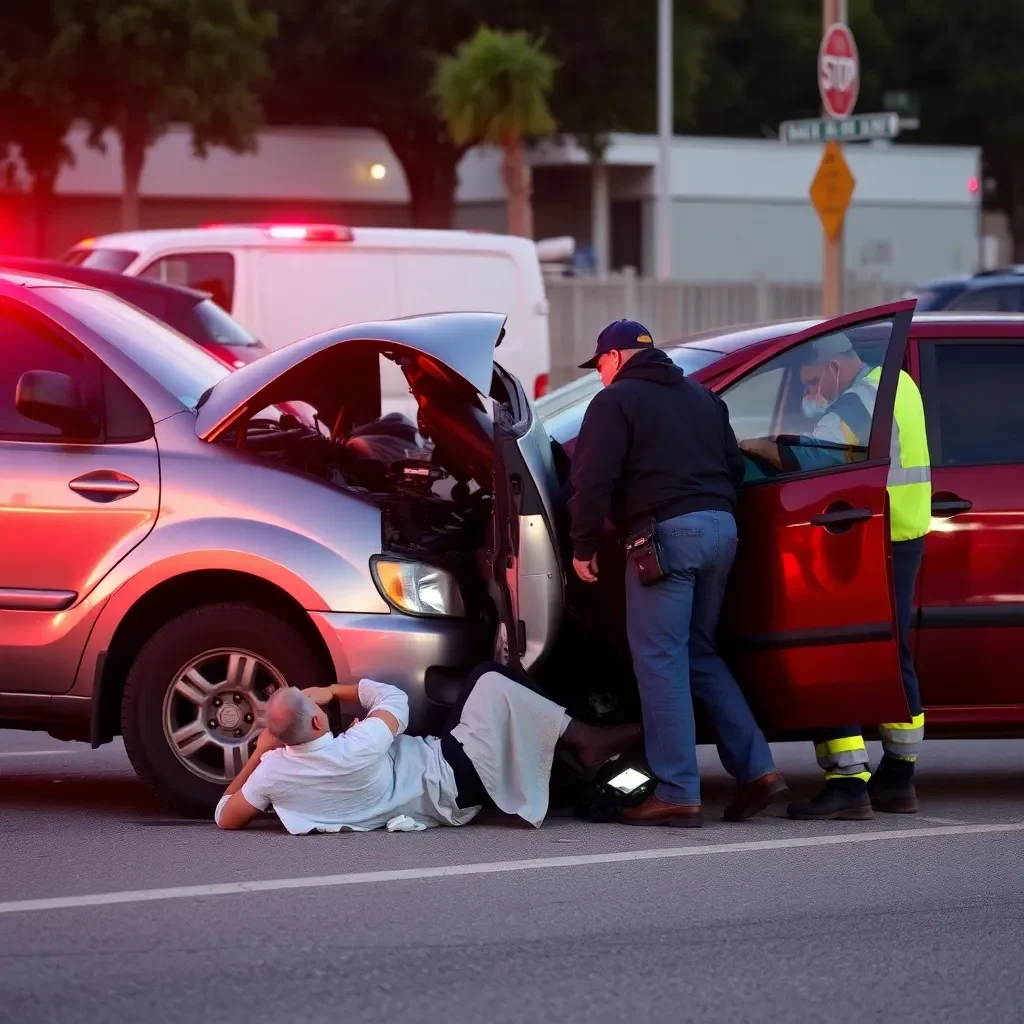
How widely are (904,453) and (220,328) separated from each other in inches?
238

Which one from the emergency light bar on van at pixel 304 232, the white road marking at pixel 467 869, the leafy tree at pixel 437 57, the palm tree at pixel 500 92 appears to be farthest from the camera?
the leafy tree at pixel 437 57

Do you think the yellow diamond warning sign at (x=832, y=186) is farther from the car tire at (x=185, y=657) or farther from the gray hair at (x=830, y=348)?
the car tire at (x=185, y=657)

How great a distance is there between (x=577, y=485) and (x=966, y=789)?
2.20 meters

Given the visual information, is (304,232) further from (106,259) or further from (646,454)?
(646,454)

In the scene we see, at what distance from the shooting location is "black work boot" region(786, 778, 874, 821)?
6.82 metres

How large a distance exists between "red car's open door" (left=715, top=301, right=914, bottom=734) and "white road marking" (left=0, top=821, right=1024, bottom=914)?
41cm

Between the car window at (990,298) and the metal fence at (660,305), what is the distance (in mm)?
4142

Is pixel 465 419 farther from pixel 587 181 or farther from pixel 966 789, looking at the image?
pixel 587 181

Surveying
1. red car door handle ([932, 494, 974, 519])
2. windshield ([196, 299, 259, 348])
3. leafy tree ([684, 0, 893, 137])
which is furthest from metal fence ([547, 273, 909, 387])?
leafy tree ([684, 0, 893, 137])

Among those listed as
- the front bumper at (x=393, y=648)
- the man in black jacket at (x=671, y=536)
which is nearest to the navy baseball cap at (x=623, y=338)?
the man in black jacket at (x=671, y=536)

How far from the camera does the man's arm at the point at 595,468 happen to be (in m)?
6.39

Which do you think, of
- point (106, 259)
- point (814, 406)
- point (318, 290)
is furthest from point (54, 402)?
point (318, 290)

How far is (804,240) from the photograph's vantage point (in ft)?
155

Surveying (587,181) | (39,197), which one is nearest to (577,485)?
(39,197)
